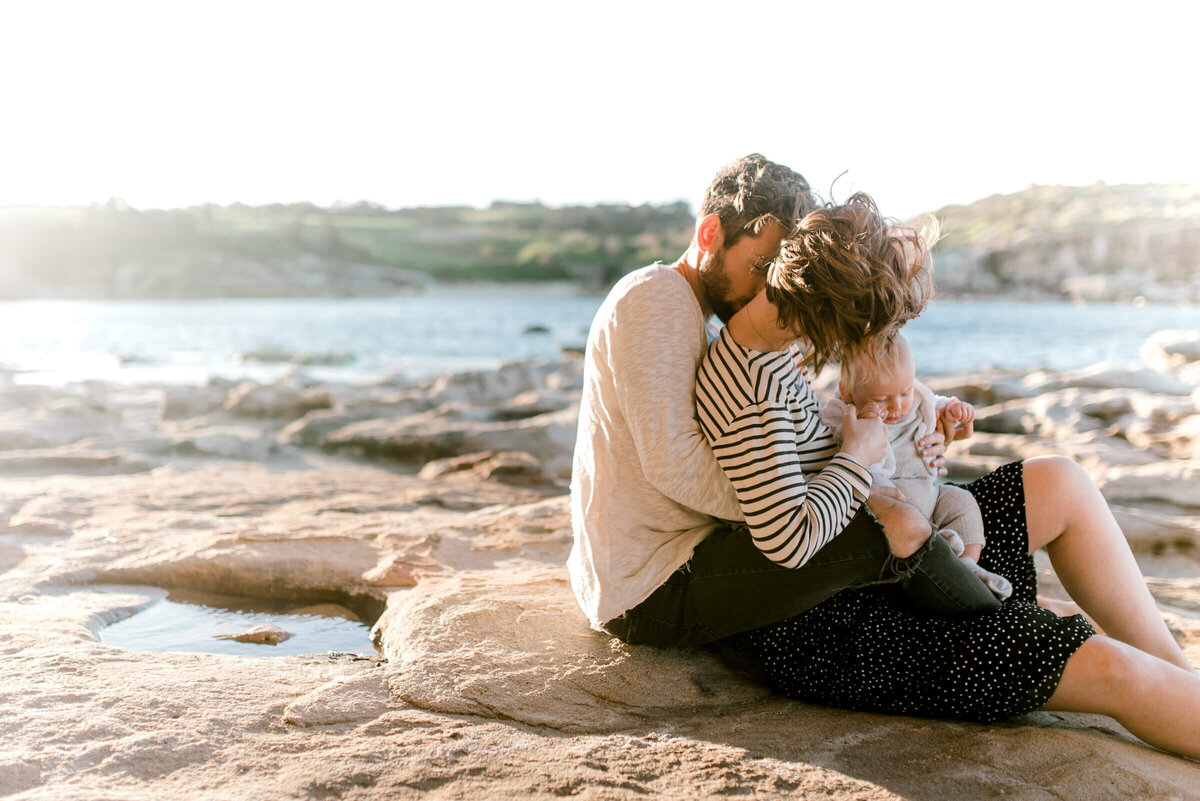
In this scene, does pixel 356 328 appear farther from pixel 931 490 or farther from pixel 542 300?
pixel 542 300

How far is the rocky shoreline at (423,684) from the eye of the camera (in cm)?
197

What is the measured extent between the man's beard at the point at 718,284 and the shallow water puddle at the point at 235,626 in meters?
1.55

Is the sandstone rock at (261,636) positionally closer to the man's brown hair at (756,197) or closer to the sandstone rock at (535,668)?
the sandstone rock at (535,668)

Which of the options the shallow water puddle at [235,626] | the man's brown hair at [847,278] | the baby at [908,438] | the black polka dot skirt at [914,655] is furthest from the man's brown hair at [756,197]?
the shallow water puddle at [235,626]

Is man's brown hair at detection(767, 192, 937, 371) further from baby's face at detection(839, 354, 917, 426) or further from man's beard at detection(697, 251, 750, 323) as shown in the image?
baby's face at detection(839, 354, 917, 426)

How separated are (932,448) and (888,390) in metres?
0.24

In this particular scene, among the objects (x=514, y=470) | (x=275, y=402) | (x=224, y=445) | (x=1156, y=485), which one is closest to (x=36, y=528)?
(x=514, y=470)

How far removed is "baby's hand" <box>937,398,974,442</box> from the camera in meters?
2.90

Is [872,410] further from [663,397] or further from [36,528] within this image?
[36,528]

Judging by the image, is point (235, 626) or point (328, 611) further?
point (328, 611)

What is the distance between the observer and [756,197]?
94.3 inches

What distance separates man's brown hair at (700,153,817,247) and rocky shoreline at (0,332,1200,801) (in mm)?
1273

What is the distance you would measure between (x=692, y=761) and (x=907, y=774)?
476 mm

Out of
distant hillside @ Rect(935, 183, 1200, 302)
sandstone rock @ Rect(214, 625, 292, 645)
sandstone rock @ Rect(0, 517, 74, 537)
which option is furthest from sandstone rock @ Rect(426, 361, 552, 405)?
distant hillside @ Rect(935, 183, 1200, 302)
